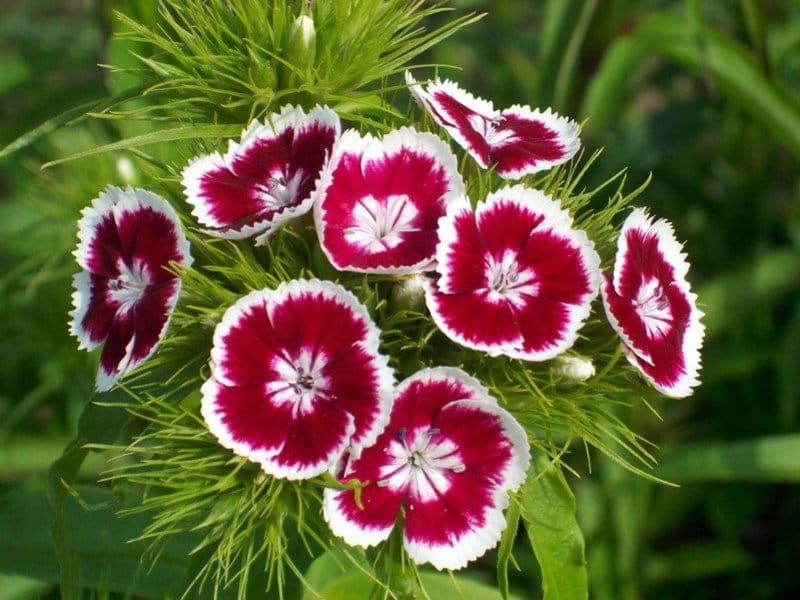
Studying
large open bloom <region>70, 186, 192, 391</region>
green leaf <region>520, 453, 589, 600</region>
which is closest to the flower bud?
large open bloom <region>70, 186, 192, 391</region>

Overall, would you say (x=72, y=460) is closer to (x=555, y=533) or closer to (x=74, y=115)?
(x=74, y=115)

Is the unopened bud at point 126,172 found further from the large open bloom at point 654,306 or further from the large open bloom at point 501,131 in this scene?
the large open bloom at point 654,306

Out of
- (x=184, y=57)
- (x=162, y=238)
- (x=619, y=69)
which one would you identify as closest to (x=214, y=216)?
(x=162, y=238)

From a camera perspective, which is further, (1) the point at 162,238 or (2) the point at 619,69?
(2) the point at 619,69

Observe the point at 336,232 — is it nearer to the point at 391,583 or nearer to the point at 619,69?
the point at 391,583

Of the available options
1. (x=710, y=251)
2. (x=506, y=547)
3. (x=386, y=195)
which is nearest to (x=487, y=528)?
(x=506, y=547)

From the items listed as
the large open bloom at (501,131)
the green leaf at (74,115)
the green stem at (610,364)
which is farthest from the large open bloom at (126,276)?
the green stem at (610,364)

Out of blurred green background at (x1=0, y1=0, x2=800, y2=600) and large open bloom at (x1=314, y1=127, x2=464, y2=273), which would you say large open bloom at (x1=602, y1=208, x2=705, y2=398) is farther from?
blurred green background at (x1=0, y1=0, x2=800, y2=600)

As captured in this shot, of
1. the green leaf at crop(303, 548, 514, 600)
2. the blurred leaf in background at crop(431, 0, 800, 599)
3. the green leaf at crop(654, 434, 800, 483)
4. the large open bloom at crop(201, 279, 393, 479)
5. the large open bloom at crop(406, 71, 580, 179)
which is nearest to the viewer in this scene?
the large open bloom at crop(201, 279, 393, 479)
